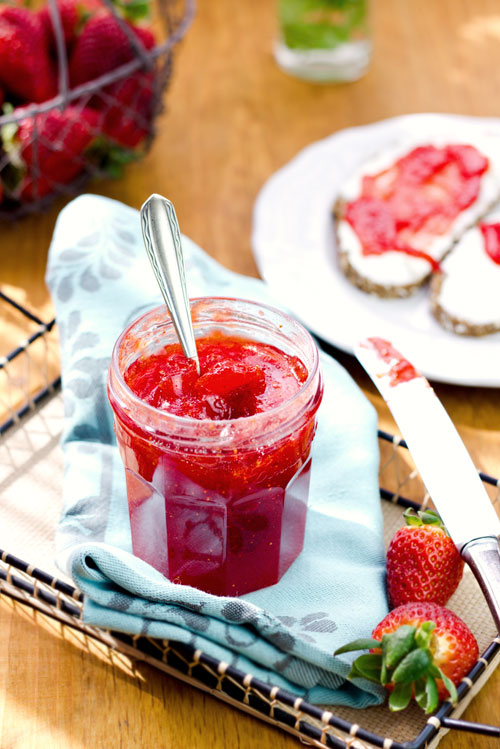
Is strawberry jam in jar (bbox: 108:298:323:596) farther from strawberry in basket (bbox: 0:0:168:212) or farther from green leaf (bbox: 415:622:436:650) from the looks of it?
strawberry in basket (bbox: 0:0:168:212)

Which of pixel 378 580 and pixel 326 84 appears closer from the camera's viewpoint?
pixel 378 580

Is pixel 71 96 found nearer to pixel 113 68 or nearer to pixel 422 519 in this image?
pixel 113 68

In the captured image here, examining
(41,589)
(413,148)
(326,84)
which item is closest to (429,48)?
(326,84)

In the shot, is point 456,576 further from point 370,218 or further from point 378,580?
point 370,218

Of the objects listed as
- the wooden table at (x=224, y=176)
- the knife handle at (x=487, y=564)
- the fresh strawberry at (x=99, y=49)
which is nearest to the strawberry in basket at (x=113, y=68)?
the fresh strawberry at (x=99, y=49)

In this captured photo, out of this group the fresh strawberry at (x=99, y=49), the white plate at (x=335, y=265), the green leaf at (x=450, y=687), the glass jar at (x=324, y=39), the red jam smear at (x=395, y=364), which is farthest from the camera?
the glass jar at (x=324, y=39)

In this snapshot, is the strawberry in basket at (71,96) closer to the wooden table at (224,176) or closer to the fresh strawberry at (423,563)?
the wooden table at (224,176)

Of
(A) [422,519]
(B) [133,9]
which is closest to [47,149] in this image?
(B) [133,9]

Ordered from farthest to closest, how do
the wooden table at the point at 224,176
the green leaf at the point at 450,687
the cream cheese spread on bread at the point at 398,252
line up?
the cream cheese spread on bread at the point at 398,252 → the wooden table at the point at 224,176 → the green leaf at the point at 450,687
